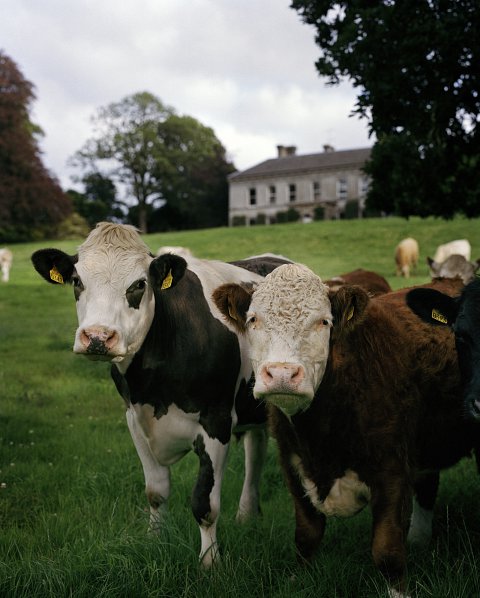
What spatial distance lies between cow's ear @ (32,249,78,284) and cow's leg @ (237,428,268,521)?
7.20 feet

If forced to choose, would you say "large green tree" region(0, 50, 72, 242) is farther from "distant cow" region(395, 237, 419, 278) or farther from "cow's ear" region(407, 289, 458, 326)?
A: "cow's ear" region(407, 289, 458, 326)

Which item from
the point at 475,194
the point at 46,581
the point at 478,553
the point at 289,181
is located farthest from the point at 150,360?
the point at 289,181

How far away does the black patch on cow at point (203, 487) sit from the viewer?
4316 millimetres

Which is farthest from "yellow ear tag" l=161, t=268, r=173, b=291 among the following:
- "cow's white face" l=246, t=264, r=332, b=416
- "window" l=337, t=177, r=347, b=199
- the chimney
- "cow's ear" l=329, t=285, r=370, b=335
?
the chimney

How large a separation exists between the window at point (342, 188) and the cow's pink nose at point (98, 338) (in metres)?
60.3

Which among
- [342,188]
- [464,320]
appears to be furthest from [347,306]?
[342,188]

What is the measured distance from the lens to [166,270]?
4.29m

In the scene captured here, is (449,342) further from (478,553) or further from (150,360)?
(150,360)

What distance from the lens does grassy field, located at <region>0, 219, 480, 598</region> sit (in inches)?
147

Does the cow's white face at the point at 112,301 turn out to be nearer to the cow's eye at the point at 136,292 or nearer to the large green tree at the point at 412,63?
the cow's eye at the point at 136,292

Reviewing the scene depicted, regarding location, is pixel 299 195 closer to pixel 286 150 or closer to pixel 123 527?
pixel 286 150

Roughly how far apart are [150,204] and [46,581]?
220ft

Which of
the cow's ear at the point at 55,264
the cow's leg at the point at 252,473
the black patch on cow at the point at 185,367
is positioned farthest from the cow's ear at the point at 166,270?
the cow's leg at the point at 252,473

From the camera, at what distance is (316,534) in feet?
13.2
